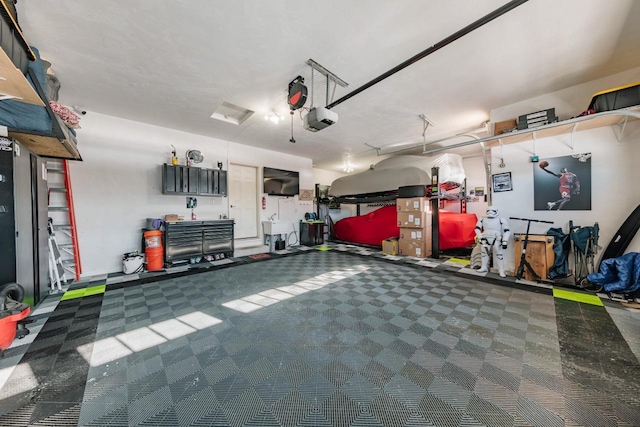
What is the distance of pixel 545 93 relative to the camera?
11.8 ft

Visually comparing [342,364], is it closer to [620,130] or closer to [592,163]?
[592,163]

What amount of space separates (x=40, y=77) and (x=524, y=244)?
6720 millimetres

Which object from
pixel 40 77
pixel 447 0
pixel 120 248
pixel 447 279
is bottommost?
pixel 447 279

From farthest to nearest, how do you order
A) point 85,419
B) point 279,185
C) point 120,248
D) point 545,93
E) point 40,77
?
1. point 279,185
2. point 120,248
3. point 545,93
4. point 40,77
5. point 85,419

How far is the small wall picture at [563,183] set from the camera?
338 cm

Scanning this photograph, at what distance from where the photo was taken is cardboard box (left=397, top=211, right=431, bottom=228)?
17.4 ft

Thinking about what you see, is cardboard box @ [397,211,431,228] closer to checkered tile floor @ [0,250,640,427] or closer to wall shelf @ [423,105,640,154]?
wall shelf @ [423,105,640,154]

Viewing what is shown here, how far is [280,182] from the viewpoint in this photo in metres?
6.82

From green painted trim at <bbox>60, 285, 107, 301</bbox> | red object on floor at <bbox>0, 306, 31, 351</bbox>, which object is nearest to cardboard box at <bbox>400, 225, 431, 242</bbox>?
green painted trim at <bbox>60, 285, 107, 301</bbox>

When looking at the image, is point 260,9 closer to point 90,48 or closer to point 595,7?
point 90,48

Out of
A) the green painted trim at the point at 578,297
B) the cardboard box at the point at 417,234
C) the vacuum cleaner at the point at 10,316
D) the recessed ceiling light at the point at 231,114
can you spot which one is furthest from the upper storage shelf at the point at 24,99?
the cardboard box at the point at 417,234

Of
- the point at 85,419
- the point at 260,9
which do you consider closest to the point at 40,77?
the point at 260,9

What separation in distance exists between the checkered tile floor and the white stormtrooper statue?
95 centimetres

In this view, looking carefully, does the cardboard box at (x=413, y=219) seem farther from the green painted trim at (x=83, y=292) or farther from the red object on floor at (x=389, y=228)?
the green painted trim at (x=83, y=292)
